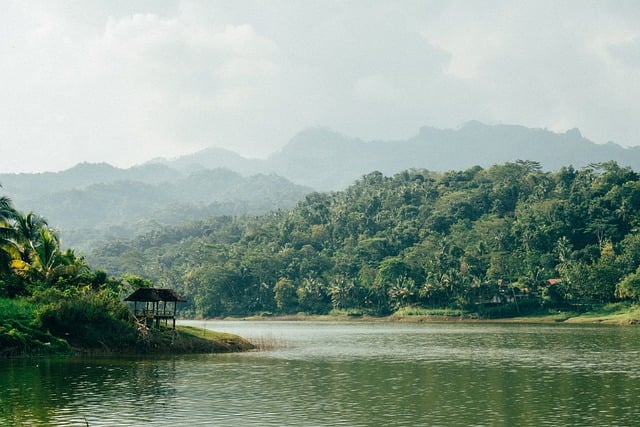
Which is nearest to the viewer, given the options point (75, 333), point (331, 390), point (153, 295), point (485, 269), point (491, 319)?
point (331, 390)

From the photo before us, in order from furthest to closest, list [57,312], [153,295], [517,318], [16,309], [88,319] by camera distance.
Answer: [517,318] < [153,295] < [88,319] < [57,312] < [16,309]

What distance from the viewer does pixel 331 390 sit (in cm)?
4003

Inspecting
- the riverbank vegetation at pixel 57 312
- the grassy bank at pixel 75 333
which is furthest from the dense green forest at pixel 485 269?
the grassy bank at pixel 75 333

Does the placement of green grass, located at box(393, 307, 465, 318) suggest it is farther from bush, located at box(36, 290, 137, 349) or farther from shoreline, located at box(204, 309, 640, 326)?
bush, located at box(36, 290, 137, 349)

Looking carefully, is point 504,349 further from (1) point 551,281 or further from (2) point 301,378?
(1) point 551,281

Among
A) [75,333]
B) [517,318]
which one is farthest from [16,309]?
[517,318]

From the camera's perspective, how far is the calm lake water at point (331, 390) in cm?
3106

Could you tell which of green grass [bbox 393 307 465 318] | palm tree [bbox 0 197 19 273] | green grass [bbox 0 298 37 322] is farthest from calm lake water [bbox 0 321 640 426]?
green grass [bbox 393 307 465 318]

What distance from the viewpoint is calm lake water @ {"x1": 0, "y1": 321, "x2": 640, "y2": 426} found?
3106 centimetres

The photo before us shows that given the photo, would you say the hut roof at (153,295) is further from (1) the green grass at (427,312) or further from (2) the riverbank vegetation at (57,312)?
(1) the green grass at (427,312)

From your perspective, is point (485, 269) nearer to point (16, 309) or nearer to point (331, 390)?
point (16, 309)

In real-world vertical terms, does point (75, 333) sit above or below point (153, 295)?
below

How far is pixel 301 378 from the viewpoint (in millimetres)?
45219

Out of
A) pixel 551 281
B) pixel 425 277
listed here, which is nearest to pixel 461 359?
pixel 551 281
